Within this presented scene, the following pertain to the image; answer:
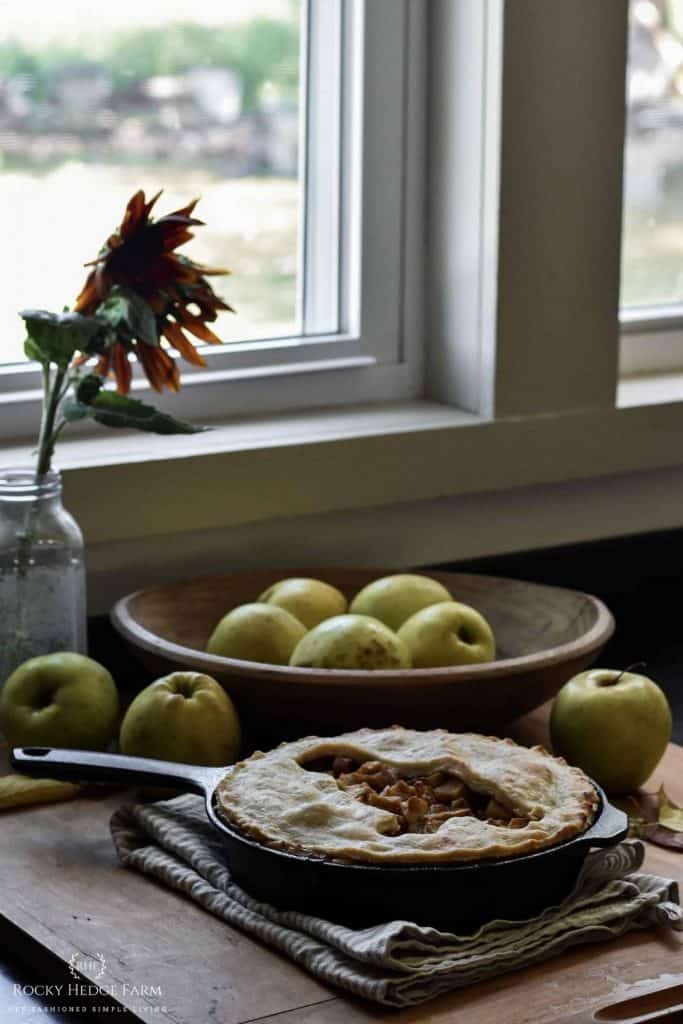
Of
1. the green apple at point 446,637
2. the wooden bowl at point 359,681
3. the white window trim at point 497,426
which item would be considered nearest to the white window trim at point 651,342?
the white window trim at point 497,426

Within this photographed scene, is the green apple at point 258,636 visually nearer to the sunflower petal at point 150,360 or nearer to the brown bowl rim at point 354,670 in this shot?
the brown bowl rim at point 354,670

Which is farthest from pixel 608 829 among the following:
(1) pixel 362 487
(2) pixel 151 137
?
(2) pixel 151 137

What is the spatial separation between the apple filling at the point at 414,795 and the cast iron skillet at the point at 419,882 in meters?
0.04

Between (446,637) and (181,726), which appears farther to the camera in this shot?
(446,637)

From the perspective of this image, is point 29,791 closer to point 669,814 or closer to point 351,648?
point 351,648

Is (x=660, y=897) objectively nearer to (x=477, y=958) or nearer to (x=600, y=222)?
(x=477, y=958)

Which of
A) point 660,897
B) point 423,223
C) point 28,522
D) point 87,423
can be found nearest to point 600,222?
point 423,223

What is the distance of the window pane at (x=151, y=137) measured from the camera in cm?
157

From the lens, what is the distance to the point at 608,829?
40.6 inches

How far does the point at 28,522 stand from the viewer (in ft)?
4.42

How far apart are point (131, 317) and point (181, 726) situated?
1.07 feet

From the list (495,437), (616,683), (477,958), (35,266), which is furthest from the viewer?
(495,437)

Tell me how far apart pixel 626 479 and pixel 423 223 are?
369 millimetres

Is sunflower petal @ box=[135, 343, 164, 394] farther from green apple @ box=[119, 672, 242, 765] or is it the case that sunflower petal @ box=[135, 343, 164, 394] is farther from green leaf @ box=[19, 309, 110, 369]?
green apple @ box=[119, 672, 242, 765]
